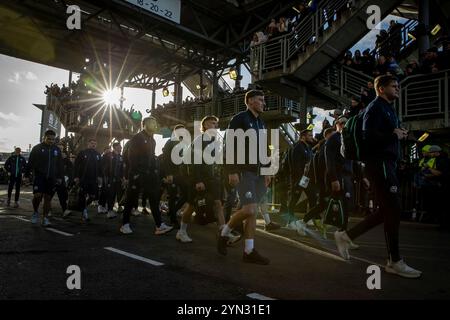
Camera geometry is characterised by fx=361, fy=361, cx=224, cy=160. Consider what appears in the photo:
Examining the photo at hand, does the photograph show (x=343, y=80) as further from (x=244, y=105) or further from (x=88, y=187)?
(x=88, y=187)

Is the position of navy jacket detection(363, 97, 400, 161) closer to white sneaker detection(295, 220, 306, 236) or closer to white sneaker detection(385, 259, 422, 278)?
white sneaker detection(385, 259, 422, 278)

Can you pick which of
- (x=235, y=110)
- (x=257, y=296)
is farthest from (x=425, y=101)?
(x=235, y=110)

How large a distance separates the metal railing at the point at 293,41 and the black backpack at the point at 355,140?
9577 mm

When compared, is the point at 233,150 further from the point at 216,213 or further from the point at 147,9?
the point at 147,9

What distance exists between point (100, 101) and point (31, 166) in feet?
59.2

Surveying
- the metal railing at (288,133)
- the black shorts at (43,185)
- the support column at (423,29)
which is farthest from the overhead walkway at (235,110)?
the black shorts at (43,185)

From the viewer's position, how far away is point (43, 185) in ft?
25.0

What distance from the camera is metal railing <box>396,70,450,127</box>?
36.1 feet

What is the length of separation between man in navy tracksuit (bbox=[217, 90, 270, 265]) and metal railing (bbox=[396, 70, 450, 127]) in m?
8.85

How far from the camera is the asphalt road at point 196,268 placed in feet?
10.2

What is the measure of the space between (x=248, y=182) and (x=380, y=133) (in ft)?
5.18

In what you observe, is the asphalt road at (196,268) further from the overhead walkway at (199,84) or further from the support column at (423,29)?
the overhead walkway at (199,84)
